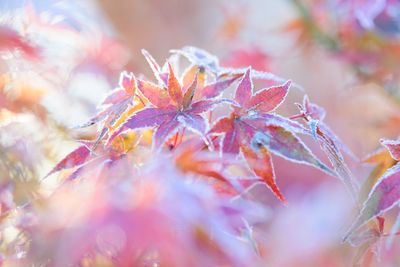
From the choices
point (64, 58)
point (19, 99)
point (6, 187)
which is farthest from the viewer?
point (64, 58)

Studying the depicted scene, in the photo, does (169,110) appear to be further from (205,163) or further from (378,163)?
(378,163)

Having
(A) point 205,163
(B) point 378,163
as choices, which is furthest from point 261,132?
(B) point 378,163

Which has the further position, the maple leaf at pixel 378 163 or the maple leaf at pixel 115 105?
the maple leaf at pixel 378 163

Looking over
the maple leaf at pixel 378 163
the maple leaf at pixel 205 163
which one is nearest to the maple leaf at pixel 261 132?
the maple leaf at pixel 205 163

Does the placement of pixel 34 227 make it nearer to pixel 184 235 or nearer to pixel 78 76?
pixel 184 235

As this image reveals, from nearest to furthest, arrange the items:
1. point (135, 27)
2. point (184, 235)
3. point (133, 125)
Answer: point (184, 235)
point (133, 125)
point (135, 27)

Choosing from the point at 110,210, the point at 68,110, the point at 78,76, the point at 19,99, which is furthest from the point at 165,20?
the point at 110,210

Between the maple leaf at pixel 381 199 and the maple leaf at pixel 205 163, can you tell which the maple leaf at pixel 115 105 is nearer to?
the maple leaf at pixel 205 163
